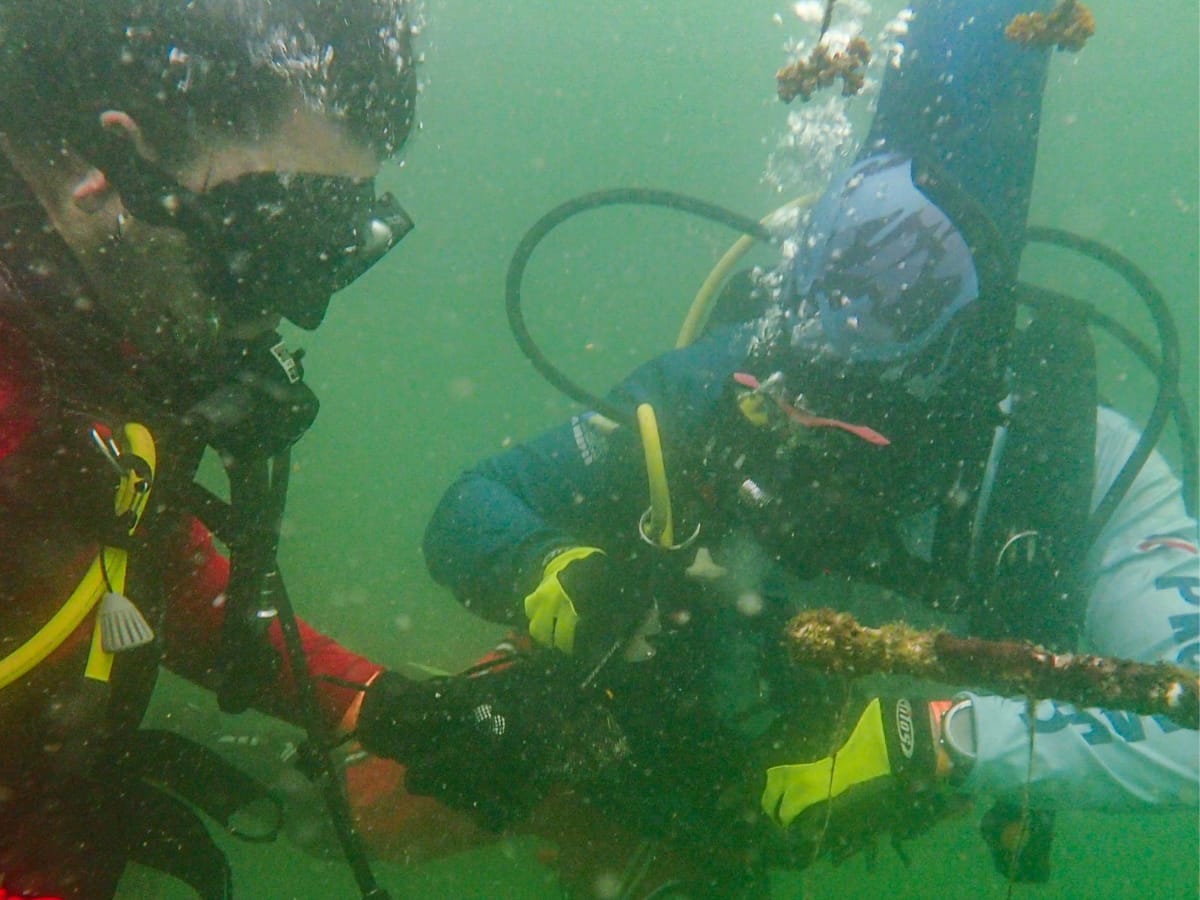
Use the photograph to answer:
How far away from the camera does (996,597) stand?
268 cm

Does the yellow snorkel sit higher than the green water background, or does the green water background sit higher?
the green water background

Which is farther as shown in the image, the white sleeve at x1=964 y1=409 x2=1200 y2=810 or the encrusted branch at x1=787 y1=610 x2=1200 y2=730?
the white sleeve at x1=964 y1=409 x2=1200 y2=810

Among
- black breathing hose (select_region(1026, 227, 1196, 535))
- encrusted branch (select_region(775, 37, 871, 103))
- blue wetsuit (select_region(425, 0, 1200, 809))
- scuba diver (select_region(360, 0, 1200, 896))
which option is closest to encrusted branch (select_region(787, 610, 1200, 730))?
scuba diver (select_region(360, 0, 1200, 896))

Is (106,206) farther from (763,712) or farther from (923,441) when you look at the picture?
(923,441)

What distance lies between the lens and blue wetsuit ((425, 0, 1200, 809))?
244 centimetres

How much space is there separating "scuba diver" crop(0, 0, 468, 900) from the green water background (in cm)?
69

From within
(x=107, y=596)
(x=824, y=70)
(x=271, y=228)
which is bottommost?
(x=107, y=596)

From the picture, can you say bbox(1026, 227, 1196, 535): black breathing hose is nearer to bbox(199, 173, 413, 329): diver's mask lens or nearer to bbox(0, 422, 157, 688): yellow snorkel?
bbox(199, 173, 413, 329): diver's mask lens

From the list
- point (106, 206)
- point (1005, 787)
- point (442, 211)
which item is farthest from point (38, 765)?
point (442, 211)

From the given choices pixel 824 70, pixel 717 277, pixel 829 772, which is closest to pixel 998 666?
pixel 829 772

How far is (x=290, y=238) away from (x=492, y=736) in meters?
1.49

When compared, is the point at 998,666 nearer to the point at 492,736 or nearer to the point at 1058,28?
the point at 492,736

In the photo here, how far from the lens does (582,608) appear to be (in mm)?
2600

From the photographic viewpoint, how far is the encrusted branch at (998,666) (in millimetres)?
1223
